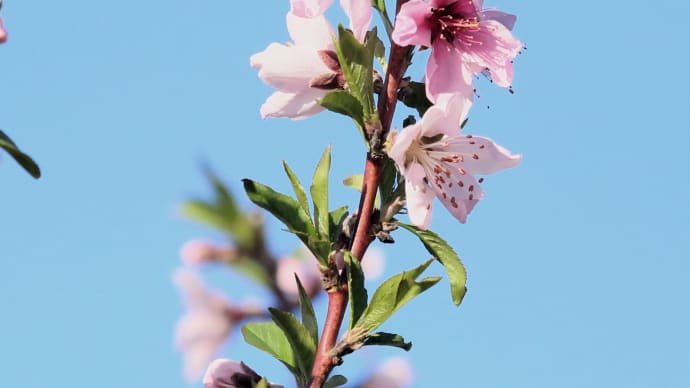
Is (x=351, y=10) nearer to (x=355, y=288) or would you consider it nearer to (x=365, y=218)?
(x=365, y=218)

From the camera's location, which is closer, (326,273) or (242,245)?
(242,245)

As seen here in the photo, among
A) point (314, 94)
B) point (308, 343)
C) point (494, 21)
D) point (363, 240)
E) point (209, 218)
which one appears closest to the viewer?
point (209, 218)

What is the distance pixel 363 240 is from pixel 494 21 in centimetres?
95

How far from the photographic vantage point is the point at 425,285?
243 cm

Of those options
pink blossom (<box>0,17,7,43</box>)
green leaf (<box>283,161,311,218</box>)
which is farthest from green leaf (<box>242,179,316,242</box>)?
pink blossom (<box>0,17,7,43</box>)

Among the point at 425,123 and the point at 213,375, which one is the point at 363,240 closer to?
the point at 425,123

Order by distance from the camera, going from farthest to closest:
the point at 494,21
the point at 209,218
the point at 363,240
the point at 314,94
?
the point at 494,21 < the point at 314,94 < the point at 363,240 < the point at 209,218

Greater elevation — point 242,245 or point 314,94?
point 314,94

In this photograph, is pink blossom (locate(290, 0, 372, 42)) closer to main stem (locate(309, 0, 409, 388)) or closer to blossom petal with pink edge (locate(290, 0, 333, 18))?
blossom petal with pink edge (locate(290, 0, 333, 18))

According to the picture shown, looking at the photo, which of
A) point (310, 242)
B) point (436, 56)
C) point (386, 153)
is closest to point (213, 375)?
point (310, 242)

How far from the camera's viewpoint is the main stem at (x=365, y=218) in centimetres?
232

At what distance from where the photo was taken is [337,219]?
2.65m

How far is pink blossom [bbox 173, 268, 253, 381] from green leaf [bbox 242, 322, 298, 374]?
953 mm

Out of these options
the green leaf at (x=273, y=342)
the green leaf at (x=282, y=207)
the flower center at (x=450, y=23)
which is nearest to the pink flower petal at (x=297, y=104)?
the green leaf at (x=282, y=207)
